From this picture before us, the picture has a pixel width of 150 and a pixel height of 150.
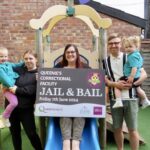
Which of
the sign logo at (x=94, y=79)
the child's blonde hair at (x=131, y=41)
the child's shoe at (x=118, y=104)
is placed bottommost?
the child's shoe at (x=118, y=104)

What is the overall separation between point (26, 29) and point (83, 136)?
5523mm

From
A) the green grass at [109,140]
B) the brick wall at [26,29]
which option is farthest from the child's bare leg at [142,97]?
the brick wall at [26,29]

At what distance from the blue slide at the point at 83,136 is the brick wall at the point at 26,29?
5000mm

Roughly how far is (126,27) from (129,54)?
5.53 metres

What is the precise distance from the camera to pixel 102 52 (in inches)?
209

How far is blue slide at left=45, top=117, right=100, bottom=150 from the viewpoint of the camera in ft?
15.6

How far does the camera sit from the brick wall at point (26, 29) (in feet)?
32.1

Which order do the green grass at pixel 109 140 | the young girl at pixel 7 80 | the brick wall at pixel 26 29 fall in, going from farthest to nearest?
1. the brick wall at pixel 26 29
2. the green grass at pixel 109 140
3. the young girl at pixel 7 80

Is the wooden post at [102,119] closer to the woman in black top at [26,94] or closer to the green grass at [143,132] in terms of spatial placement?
the green grass at [143,132]

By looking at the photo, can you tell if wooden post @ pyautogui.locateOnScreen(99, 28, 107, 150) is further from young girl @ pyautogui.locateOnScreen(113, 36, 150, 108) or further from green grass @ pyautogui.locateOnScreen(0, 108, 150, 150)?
green grass @ pyautogui.locateOnScreen(0, 108, 150, 150)

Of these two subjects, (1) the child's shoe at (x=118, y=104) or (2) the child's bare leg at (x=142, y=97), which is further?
(2) the child's bare leg at (x=142, y=97)

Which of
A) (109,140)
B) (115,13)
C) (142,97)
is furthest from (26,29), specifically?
(142,97)

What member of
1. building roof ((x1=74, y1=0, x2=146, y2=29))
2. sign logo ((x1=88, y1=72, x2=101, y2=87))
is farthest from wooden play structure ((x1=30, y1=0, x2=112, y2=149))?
building roof ((x1=74, y1=0, x2=146, y2=29))

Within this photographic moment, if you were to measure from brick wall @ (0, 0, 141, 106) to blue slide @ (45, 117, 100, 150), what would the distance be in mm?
5000
